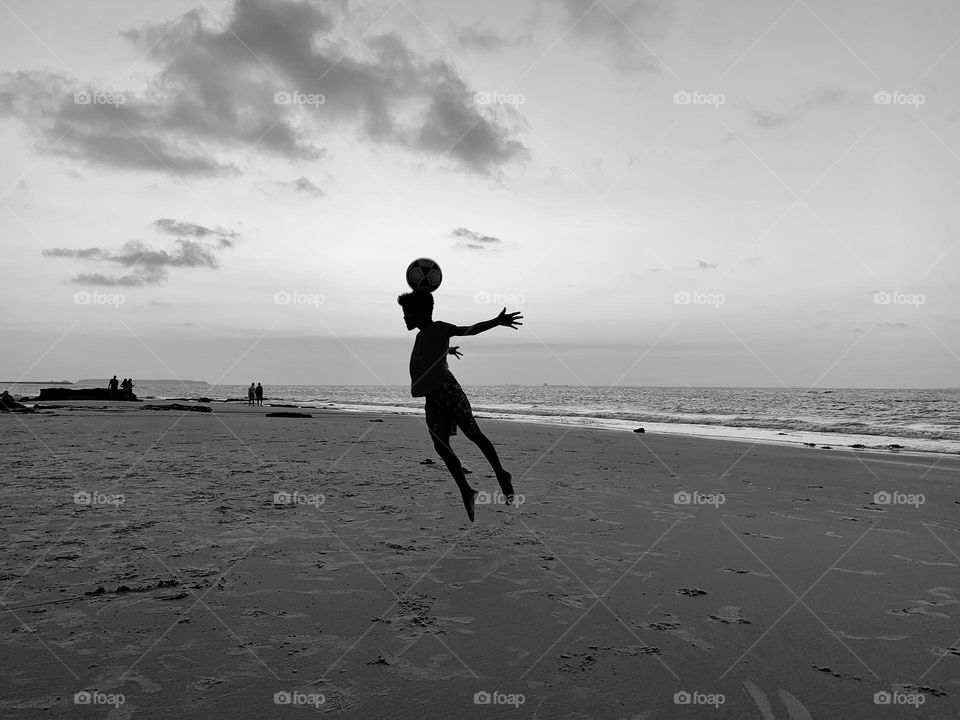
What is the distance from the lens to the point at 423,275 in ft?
21.3

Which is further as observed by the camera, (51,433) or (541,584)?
(51,433)

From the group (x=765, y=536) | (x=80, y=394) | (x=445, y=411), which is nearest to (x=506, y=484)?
(x=445, y=411)

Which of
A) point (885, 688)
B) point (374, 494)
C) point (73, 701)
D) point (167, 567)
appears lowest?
point (885, 688)

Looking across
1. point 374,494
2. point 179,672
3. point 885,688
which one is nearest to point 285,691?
point 179,672

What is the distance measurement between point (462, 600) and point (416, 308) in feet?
10.8

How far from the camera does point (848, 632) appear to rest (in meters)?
3.88

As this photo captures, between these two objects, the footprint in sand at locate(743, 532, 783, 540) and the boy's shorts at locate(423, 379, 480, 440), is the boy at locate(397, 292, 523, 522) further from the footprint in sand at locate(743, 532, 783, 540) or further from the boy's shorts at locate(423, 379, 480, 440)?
the footprint in sand at locate(743, 532, 783, 540)

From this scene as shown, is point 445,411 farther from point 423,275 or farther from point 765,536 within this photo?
point 765,536

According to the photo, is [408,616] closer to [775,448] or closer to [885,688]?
[885,688]

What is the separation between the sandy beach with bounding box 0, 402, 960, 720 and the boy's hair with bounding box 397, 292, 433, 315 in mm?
2553

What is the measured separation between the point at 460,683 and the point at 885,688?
2.38 meters

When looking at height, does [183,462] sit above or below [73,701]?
above

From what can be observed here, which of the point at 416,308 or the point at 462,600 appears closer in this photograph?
the point at 462,600

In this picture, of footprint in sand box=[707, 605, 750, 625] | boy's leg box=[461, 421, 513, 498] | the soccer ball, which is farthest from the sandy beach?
the soccer ball
